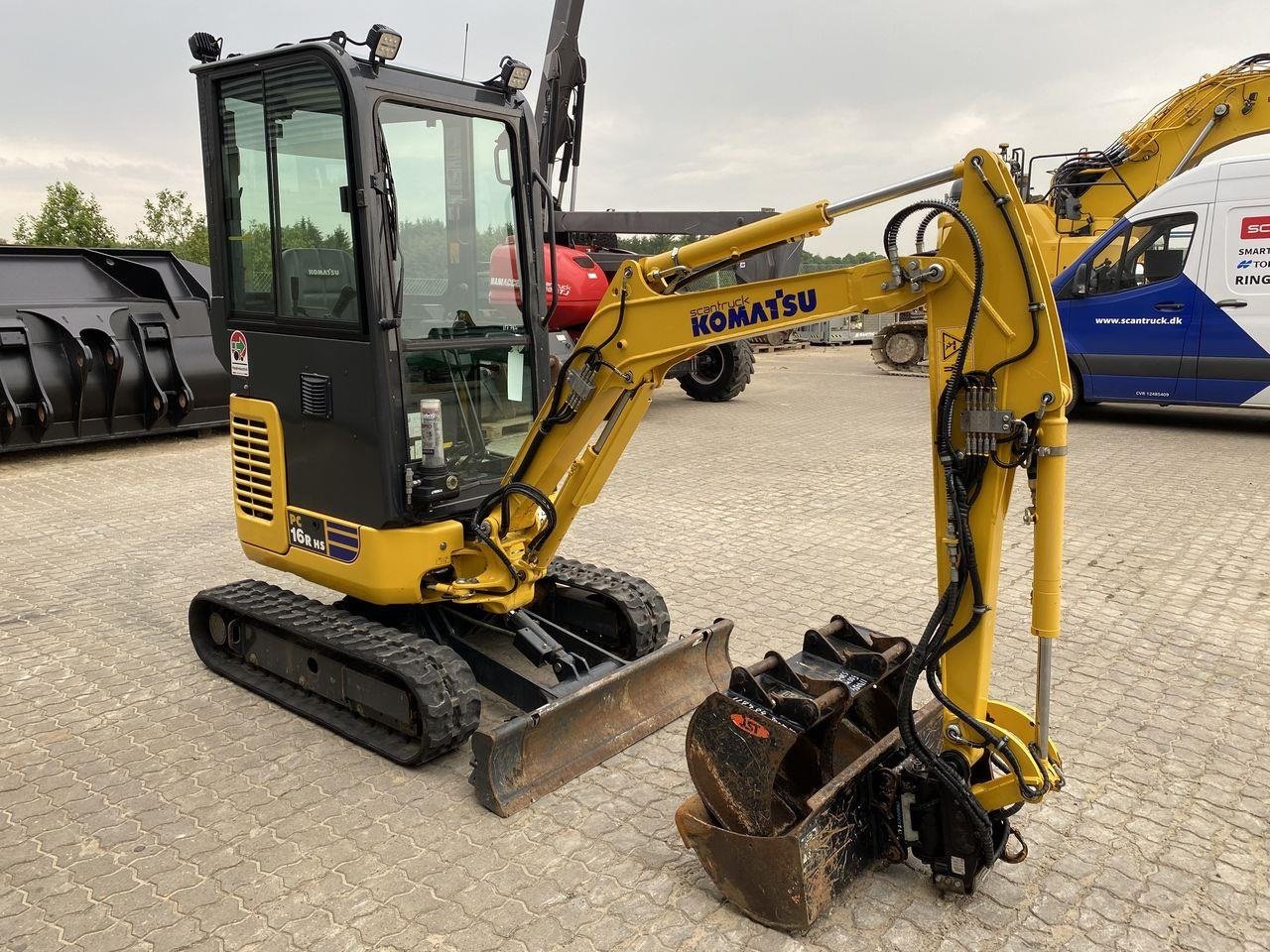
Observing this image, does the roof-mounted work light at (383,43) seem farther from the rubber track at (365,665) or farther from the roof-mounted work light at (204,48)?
the rubber track at (365,665)

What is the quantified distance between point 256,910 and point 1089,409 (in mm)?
12645

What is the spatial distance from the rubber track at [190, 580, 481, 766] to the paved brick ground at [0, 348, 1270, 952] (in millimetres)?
102

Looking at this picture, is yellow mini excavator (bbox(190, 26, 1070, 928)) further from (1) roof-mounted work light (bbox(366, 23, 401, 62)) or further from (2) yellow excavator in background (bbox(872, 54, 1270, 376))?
(2) yellow excavator in background (bbox(872, 54, 1270, 376))

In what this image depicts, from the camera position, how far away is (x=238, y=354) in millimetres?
4445

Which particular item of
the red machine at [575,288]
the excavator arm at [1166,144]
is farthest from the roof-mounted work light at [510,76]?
the excavator arm at [1166,144]

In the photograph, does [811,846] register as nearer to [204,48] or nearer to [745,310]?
[745,310]

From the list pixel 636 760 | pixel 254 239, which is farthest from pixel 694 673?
pixel 254 239

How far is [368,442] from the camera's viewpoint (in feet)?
13.0

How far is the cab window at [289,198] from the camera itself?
12.7 feet

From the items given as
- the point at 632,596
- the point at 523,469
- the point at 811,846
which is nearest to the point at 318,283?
the point at 523,469

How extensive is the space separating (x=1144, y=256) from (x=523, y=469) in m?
9.96

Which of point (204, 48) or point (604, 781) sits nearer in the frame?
point (604, 781)

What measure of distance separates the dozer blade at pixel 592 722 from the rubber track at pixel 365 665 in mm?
181

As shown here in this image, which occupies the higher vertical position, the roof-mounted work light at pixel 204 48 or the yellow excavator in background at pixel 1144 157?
the yellow excavator in background at pixel 1144 157
